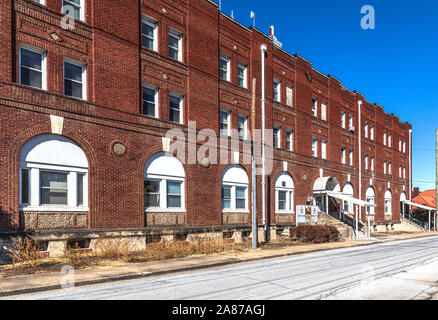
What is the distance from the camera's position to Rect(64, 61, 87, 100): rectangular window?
1672 centimetres

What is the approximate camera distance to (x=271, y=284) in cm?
1034

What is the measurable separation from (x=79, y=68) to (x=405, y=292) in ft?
48.2

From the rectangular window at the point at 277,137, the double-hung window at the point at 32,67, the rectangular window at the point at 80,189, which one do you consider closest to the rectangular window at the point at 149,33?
the double-hung window at the point at 32,67

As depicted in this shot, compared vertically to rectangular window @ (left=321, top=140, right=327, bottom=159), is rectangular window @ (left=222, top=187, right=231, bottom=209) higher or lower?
lower

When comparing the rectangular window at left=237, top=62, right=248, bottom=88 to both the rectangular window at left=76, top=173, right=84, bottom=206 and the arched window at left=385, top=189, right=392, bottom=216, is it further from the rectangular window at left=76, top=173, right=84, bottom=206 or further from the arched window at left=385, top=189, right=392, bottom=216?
the arched window at left=385, top=189, right=392, bottom=216

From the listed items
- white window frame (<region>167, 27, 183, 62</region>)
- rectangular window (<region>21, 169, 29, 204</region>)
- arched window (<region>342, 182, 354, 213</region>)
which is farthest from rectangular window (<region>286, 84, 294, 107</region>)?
rectangular window (<region>21, 169, 29, 204</region>)

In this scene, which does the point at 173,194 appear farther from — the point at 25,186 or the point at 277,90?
the point at 277,90

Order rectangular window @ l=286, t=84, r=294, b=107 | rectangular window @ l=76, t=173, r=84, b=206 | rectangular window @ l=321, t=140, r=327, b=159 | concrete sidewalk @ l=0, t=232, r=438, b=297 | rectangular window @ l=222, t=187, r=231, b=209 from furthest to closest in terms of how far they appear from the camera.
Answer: rectangular window @ l=321, t=140, r=327, b=159 < rectangular window @ l=286, t=84, r=294, b=107 < rectangular window @ l=222, t=187, r=231, b=209 < rectangular window @ l=76, t=173, r=84, b=206 < concrete sidewalk @ l=0, t=232, r=438, b=297

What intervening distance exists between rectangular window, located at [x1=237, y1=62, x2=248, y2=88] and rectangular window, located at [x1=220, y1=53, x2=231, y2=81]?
3.45 ft

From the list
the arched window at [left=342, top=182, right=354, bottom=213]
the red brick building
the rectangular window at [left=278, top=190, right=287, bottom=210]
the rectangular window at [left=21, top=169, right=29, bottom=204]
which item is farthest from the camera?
the arched window at [left=342, top=182, right=354, bottom=213]

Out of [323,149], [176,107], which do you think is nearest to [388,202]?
[323,149]

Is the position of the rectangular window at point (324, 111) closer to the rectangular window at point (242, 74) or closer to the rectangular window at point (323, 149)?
the rectangular window at point (323, 149)
